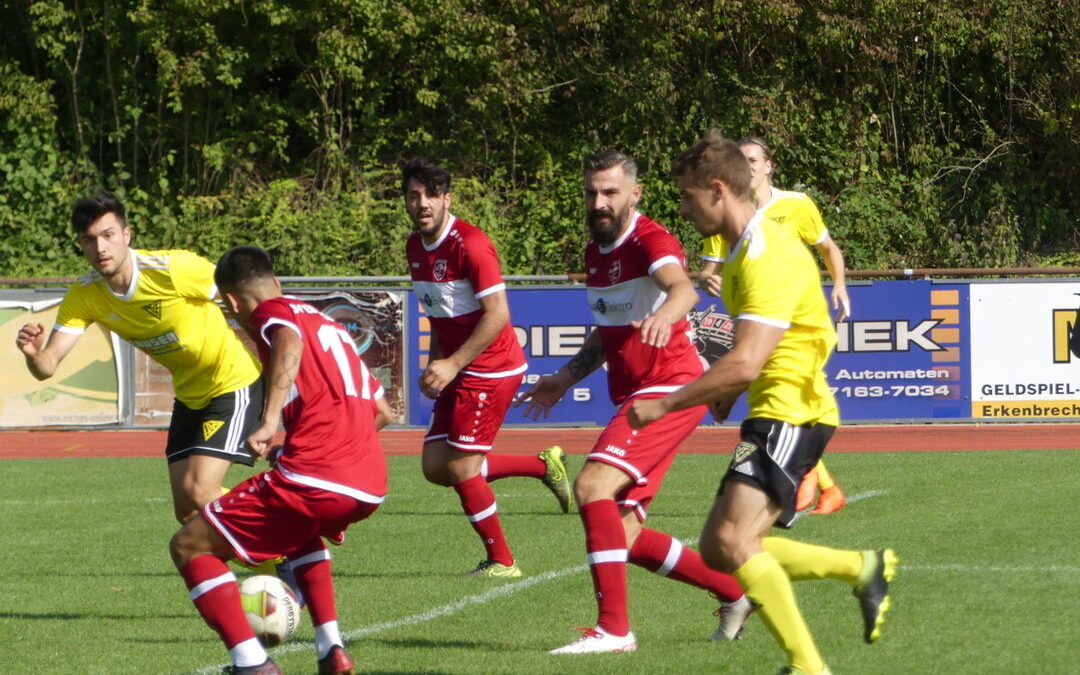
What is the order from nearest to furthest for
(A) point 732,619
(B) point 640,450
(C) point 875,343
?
(A) point 732,619 → (B) point 640,450 → (C) point 875,343

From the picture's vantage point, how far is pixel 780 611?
188 inches

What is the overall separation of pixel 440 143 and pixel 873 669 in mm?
21542

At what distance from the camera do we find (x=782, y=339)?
493 centimetres

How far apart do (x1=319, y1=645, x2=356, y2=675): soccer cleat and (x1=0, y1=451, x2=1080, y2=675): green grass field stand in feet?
1.21

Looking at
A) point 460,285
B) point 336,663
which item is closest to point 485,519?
point 460,285

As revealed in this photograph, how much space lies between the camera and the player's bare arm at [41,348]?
7066 millimetres

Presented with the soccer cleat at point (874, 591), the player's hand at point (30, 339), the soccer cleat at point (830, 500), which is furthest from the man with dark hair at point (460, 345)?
the soccer cleat at point (874, 591)

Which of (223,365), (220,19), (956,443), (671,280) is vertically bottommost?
(956,443)

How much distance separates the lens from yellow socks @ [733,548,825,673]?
4.76 m

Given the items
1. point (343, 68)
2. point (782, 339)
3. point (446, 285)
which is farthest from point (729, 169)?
point (343, 68)

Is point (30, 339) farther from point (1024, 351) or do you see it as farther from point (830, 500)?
point (1024, 351)

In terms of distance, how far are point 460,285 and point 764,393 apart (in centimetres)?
324

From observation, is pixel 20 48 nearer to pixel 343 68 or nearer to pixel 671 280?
pixel 343 68

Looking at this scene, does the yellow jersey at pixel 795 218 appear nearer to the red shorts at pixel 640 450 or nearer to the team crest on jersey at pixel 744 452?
the red shorts at pixel 640 450
